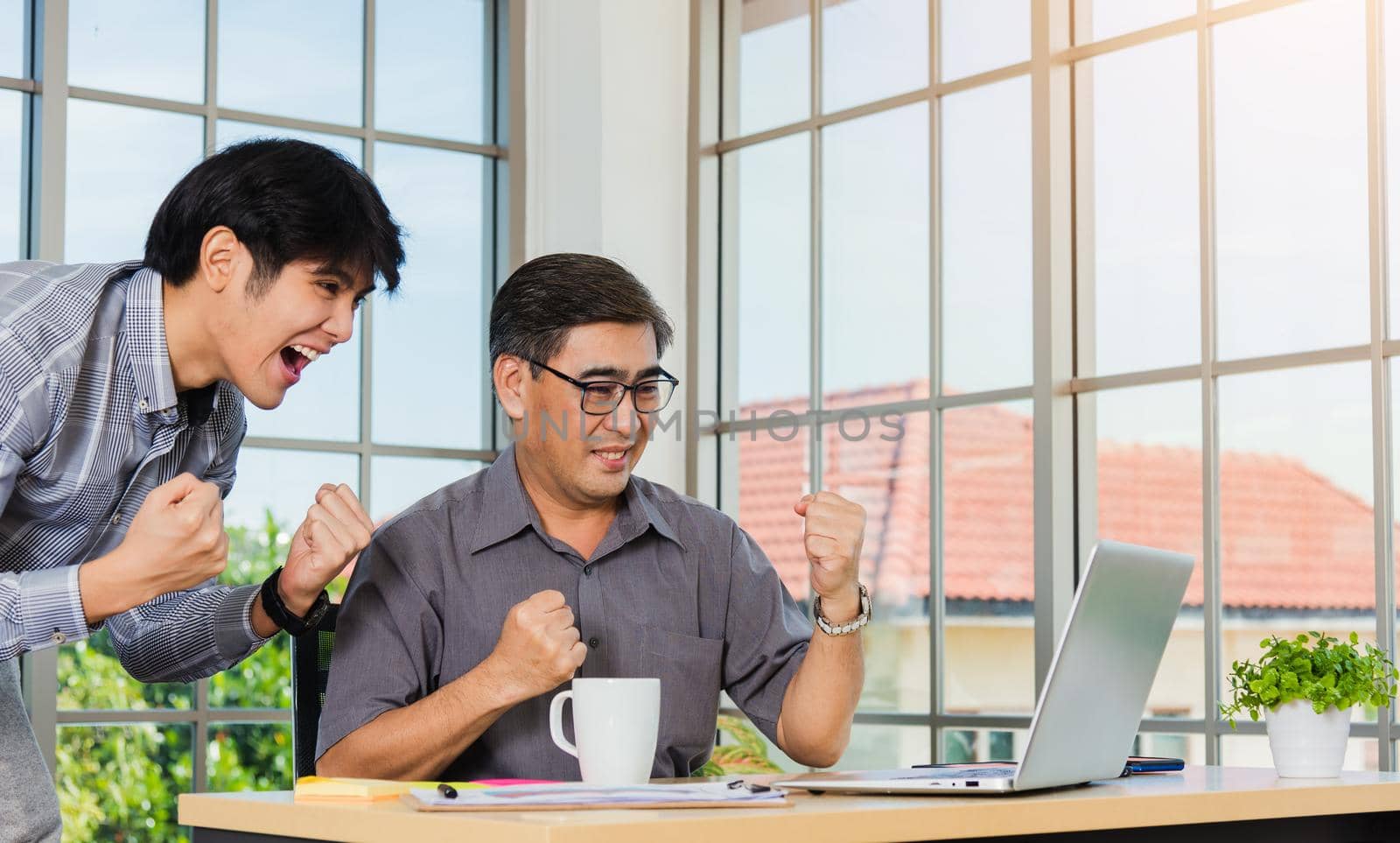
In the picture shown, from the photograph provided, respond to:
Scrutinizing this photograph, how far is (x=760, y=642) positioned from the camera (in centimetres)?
222

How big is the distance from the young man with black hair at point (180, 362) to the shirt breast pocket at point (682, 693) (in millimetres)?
473

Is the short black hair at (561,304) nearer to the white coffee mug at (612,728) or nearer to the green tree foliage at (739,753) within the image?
the white coffee mug at (612,728)

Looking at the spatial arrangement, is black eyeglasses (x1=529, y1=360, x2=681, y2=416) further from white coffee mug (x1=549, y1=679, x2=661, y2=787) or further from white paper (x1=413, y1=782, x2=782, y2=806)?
white paper (x1=413, y1=782, x2=782, y2=806)

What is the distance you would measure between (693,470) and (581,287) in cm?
186

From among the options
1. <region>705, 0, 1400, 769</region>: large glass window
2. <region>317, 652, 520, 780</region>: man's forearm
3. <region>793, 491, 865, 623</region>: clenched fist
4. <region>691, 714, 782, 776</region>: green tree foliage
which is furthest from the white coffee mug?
<region>705, 0, 1400, 769</region>: large glass window

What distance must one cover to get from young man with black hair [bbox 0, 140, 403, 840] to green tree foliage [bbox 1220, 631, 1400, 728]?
1.15 metres

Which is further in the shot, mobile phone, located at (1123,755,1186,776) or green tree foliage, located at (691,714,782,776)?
green tree foliage, located at (691,714,782,776)

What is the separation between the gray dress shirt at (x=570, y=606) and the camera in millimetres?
1966

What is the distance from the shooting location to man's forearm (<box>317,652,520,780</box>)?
68.4 inches

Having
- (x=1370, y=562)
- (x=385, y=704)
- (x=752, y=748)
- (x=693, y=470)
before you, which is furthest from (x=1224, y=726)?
(x=385, y=704)

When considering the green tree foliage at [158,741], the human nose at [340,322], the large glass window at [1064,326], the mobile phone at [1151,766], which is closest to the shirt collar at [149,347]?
the human nose at [340,322]

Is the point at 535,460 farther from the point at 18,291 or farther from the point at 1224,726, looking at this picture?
the point at 1224,726

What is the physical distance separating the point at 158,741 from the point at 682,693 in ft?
6.23

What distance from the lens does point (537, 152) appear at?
405cm
